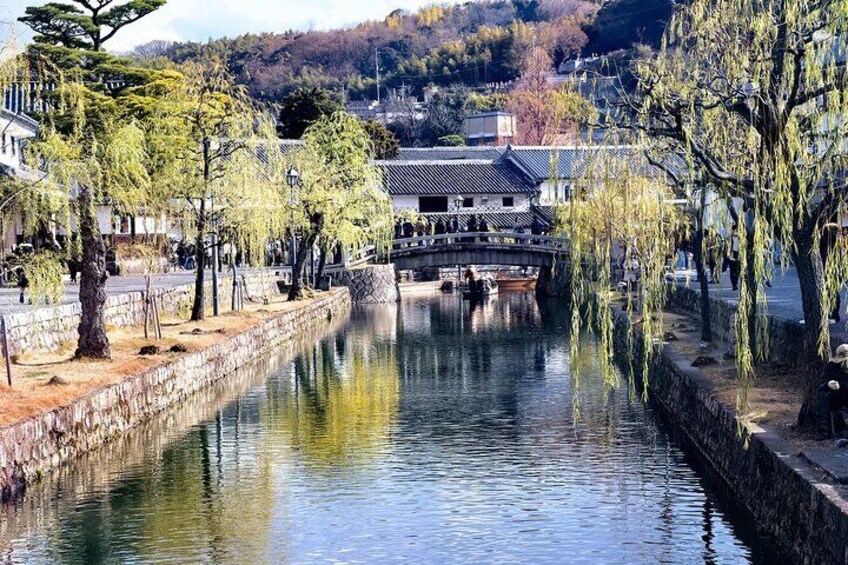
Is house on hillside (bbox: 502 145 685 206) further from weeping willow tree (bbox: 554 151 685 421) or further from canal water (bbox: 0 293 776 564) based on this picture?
canal water (bbox: 0 293 776 564)

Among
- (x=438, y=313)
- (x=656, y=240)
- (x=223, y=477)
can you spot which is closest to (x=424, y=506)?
(x=223, y=477)

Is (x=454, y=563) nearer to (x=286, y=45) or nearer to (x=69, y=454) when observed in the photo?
(x=69, y=454)

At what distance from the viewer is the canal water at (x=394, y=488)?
1438 centimetres

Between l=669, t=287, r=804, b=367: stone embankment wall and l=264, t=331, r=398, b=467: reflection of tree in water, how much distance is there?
639 cm

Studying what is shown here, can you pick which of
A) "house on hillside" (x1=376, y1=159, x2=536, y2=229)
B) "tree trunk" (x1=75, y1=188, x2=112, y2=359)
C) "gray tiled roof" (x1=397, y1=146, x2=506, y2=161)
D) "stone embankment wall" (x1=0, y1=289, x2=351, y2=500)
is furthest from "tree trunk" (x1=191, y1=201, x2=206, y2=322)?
"gray tiled roof" (x1=397, y1=146, x2=506, y2=161)

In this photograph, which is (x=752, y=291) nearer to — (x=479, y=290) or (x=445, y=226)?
(x=479, y=290)

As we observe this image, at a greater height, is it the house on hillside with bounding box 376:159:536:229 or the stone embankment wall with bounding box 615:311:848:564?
A: the house on hillside with bounding box 376:159:536:229

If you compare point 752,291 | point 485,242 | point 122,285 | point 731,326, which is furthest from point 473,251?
point 752,291

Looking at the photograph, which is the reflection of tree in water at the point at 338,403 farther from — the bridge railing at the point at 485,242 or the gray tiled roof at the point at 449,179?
the gray tiled roof at the point at 449,179

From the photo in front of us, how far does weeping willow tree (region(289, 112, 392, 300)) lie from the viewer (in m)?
43.8

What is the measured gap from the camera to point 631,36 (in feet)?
387

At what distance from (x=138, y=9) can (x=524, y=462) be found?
43.5 ft

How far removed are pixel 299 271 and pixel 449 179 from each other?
23.3 metres

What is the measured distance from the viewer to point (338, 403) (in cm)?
2512
